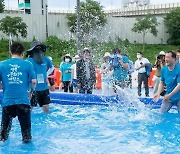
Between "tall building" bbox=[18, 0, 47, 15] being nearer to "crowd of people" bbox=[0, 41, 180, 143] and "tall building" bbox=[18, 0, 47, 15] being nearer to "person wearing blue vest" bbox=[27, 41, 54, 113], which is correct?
"crowd of people" bbox=[0, 41, 180, 143]

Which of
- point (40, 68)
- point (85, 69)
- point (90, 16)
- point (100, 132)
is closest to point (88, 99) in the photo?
point (85, 69)

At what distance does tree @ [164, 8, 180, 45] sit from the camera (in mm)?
37616

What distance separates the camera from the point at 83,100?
31.2 feet

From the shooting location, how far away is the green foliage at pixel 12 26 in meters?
30.8

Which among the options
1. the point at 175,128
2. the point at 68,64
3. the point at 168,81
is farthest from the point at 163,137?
the point at 68,64

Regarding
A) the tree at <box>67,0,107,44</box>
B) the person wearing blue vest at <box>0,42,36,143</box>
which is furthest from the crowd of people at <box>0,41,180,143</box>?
the tree at <box>67,0,107,44</box>

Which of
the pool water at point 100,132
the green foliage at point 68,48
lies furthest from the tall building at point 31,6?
the pool water at point 100,132

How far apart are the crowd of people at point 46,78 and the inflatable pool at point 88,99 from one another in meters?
0.37

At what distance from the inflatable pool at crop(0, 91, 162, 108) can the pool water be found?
0.66 feet

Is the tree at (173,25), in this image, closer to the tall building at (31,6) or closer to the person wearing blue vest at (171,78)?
the tall building at (31,6)

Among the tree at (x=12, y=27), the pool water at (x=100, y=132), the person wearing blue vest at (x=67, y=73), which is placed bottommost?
the pool water at (x=100, y=132)

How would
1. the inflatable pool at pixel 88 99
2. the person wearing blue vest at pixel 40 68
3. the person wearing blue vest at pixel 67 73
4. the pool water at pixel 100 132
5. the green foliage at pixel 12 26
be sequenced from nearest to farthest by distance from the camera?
the pool water at pixel 100 132
the person wearing blue vest at pixel 40 68
the inflatable pool at pixel 88 99
the person wearing blue vest at pixel 67 73
the green foliage at pixel 12 26

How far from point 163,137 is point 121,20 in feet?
109

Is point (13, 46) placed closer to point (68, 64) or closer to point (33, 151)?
point (33, 151)
